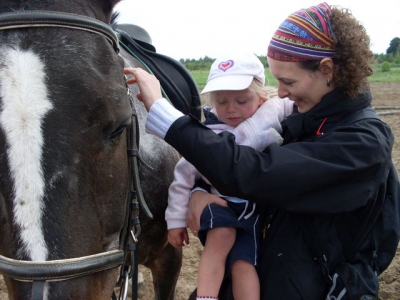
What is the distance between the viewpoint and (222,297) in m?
2.30

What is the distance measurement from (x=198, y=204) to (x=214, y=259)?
27 centimetres

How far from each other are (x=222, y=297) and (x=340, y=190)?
35.9 inches

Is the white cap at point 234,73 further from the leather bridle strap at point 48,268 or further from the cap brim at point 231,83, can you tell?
the leather bridle strap at point 48,268

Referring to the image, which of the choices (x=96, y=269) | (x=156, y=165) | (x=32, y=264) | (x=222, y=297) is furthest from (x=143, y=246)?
(x=32, y=264)

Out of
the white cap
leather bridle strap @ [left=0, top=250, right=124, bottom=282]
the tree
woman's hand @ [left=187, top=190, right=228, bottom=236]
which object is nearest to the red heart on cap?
the white cap

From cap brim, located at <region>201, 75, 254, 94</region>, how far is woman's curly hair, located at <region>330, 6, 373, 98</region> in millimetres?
439

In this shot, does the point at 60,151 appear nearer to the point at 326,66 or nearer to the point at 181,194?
the point at 181,194

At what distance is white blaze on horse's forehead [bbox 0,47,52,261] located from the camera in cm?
148

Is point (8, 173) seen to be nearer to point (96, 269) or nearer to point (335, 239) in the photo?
point (96, 269)

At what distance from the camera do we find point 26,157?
148 cm

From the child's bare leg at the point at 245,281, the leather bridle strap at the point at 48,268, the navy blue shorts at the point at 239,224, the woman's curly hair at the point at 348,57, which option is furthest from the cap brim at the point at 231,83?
the leather bridle strap at the point at 48,268

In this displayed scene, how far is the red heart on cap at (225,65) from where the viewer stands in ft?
7.22

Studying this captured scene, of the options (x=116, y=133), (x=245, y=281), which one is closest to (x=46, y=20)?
(x=116, y=133)

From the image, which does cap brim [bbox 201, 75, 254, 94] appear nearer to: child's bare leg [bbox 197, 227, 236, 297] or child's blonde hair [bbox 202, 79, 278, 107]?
child's blonde hair [bbox 202, 79, 278, 107]
